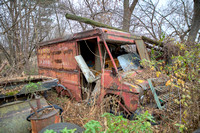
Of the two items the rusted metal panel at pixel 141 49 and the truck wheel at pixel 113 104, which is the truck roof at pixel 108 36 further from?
the truck wheel at pixel 113 104

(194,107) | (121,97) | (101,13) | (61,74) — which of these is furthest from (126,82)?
(101,13)

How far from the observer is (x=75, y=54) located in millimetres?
4766

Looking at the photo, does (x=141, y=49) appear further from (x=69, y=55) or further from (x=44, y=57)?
(x=44, y=57)

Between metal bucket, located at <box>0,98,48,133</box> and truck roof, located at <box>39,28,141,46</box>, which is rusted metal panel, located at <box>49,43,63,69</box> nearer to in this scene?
truck roof, located at <box>39,28,141,46</box>

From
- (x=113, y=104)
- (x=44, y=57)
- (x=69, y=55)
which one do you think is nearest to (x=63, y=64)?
(x=69, y=55)

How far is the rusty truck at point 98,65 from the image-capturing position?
331 cm

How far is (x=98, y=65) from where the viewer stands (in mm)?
5312

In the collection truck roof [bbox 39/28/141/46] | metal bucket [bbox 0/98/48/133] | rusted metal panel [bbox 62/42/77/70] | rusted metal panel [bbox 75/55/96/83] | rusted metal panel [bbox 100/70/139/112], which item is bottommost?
metal bucket [bbox 0/98/48/133]

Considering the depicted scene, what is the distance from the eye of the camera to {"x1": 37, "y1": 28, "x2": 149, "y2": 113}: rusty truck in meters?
3.31

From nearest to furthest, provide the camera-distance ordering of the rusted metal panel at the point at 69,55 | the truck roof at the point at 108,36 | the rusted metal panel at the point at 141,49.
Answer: the truck roof at the point at 108,36
the rusted metal panel at the point at 141,49
the rusted metal panel at the point at 69,55

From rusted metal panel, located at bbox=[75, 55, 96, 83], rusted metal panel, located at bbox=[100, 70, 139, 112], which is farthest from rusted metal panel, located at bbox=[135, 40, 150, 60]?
rusted metal panel, located at bbox=[75, 55, 96, 83]

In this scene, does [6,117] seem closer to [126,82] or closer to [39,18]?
[126,82]

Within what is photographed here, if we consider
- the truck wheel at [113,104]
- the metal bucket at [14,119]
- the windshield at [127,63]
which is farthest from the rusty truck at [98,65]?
the metal bucket at [14,119]

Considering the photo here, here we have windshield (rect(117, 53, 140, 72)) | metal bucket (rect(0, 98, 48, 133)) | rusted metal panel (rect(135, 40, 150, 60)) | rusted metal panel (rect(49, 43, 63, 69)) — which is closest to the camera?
metal bucket (rect(0, 98, 48, 133))
